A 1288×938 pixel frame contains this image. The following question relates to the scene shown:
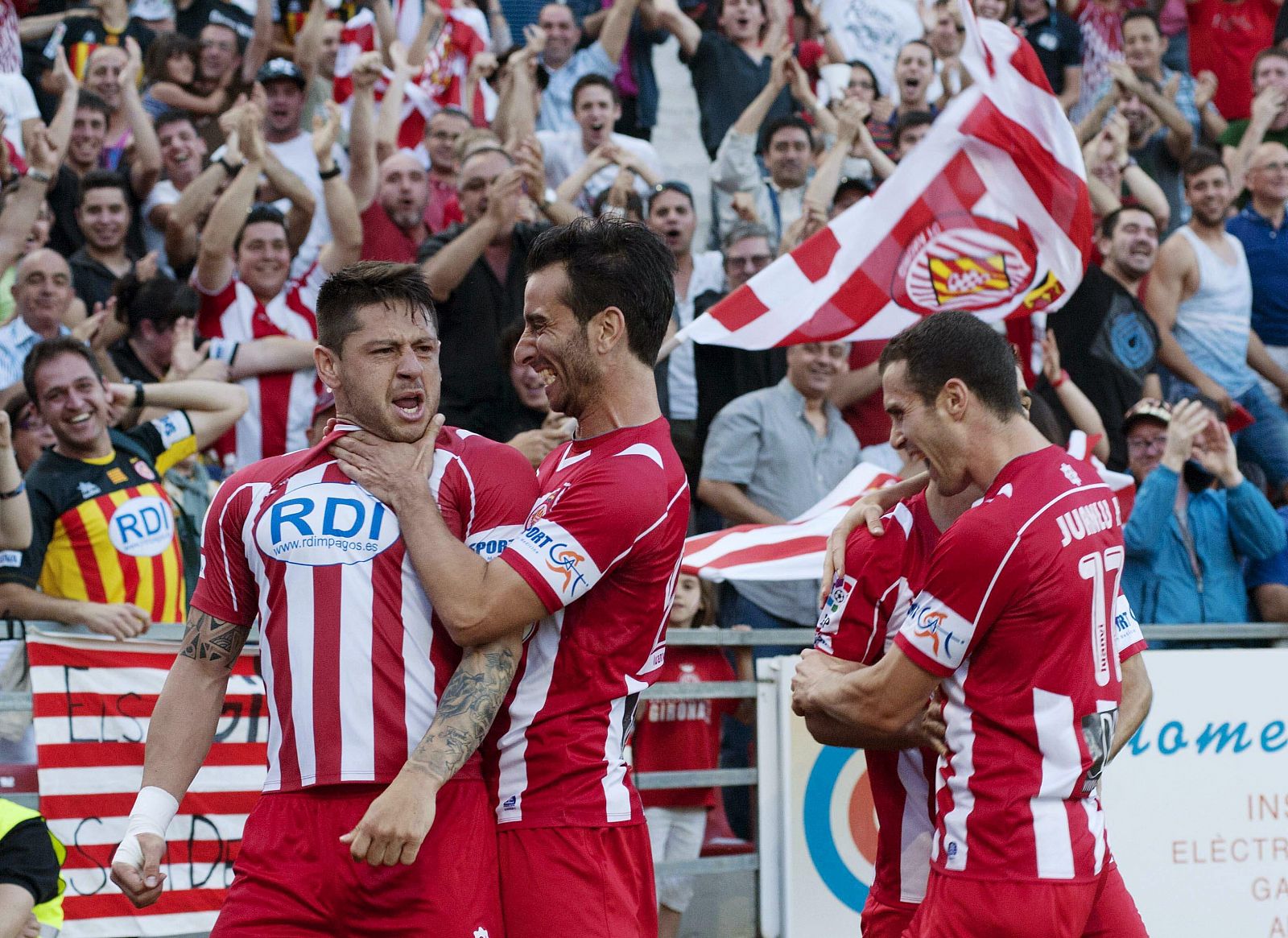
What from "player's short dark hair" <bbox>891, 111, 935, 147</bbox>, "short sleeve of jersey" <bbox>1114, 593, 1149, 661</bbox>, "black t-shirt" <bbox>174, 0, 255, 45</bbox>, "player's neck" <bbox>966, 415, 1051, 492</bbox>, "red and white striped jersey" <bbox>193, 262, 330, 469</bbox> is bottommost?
"short sleeve of jersey" <bbox>1114, 593, 1149, 661</bbox>

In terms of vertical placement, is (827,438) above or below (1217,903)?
above

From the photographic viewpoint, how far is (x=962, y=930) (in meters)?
3.99

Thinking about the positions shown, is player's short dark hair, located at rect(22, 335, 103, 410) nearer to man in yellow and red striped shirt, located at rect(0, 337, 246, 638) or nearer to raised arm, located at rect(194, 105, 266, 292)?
man in yellow and red striped shirt, located at rect(0, 337, 246, 638)

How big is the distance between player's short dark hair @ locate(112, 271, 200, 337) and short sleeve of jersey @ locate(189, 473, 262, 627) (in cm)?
486

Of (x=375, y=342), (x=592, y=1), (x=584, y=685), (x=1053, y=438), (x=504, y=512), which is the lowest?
(x=584, y=685)

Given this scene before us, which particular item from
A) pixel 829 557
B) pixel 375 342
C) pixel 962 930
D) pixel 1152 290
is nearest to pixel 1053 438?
pixel 829 557

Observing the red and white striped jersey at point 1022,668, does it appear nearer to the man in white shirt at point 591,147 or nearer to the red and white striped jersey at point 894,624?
the red and white striped jersey at point 894,624

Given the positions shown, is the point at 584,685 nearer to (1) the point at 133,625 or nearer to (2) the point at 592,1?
(1) the point at 133,625

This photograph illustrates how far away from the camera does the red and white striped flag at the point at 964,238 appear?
314 inches

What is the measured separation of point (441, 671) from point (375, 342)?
0.78 metres

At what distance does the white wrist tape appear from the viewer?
12.1ft

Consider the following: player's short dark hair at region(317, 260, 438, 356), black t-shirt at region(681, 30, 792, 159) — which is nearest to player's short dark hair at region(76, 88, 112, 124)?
black t-shirt at region(681, 30, 792, 159)

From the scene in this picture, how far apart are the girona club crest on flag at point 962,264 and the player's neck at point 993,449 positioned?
3914mm

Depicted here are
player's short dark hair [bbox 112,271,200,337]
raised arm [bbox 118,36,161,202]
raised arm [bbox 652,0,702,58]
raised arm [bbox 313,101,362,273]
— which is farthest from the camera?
raised arm [bbox 652,0,702,58]
